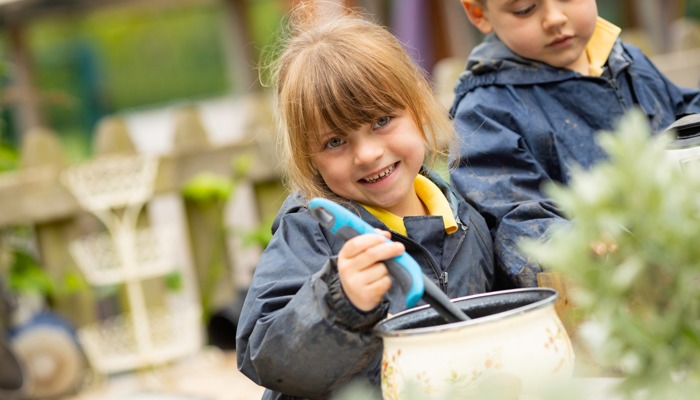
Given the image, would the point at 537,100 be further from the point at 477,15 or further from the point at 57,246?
the point at 57,246

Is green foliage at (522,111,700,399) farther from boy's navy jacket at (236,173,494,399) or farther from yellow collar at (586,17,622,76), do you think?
yellow collar at (586,17,622,76)

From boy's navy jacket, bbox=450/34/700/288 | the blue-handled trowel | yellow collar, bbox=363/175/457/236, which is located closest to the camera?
the blue-handled trowel

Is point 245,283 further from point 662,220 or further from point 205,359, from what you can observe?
point 662,220

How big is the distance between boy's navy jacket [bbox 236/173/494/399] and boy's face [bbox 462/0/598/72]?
410mm

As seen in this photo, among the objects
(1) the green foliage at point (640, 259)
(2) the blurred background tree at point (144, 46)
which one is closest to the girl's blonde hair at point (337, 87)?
(1) the green foliage at point (640, 259)

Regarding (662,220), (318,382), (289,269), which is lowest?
(318,382)

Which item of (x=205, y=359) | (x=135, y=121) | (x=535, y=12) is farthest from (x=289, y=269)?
(x=135, y=121)

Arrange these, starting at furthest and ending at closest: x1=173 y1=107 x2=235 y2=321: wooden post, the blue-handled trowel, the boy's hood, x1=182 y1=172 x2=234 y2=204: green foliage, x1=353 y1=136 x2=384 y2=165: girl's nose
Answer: x1=173 y1=107 x2=235 y2=321: wooden post < x1=182 y1=172 x2=234 y2=204: green foliage < the boy's hood < x1=353 y1=136 x2=384 y2=165: girl's nose < the blue-handled trowel

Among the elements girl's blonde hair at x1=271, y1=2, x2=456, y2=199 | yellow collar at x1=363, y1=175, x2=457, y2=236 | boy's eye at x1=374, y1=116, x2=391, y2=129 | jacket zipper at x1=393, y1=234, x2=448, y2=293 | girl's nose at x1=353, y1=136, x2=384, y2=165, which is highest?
girl's blonde hair at x1=271, y1=2, x2=456, y2=199

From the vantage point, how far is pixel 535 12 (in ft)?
6.97

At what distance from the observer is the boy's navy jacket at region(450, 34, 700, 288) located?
2.03 m

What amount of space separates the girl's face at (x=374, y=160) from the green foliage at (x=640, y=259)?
38.2 inches

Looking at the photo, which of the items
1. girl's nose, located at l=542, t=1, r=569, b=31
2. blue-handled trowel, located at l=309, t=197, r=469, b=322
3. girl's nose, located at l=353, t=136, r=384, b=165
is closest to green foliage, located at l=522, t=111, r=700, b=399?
blue-handled trowel, located at l=309, t=197, r=469, b=322

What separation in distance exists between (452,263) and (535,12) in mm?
626
